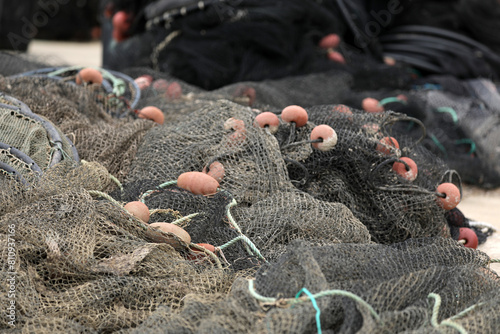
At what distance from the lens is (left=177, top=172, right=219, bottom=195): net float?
2.15 metres

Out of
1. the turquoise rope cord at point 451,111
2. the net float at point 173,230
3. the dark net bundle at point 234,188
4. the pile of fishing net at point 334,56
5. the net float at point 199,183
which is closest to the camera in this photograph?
the net float at point 173,230

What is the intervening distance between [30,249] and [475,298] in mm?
1290

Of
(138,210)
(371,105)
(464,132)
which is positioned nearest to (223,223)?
(138,210)

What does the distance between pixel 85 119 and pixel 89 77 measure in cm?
40

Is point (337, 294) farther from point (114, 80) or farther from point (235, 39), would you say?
point (235, 39)

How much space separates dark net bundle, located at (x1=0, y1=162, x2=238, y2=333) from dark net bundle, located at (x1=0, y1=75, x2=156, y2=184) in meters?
0.52

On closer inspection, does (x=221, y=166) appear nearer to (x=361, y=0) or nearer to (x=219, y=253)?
(x=219, y=253)

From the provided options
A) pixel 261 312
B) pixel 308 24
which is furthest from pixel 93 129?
pixel 308 24

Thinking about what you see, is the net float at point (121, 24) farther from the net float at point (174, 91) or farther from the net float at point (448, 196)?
the net float at point (448, 196)

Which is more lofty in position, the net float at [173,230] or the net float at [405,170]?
the net float at [405,170]

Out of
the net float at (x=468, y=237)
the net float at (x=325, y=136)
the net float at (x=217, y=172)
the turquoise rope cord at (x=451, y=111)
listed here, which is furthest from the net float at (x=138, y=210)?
the turquoise rope cord at (x=451, y=111)

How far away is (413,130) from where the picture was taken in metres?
3.46

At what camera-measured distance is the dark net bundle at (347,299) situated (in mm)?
1483

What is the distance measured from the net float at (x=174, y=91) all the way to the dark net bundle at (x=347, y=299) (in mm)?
1696
